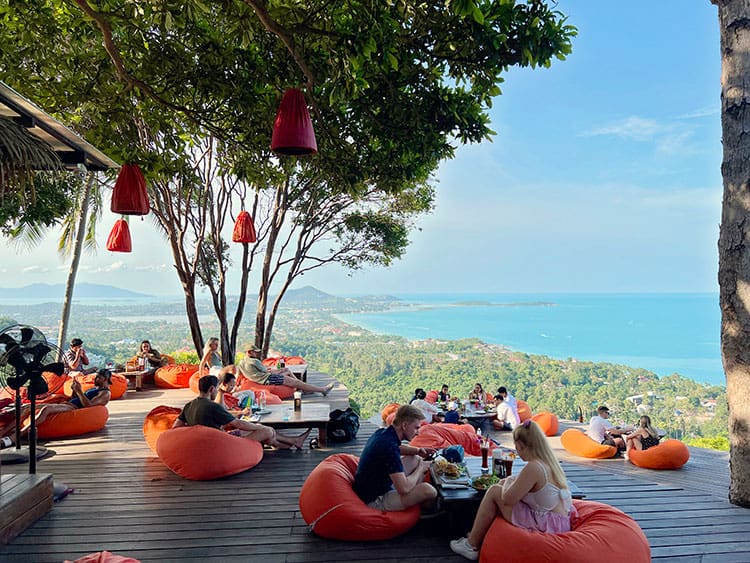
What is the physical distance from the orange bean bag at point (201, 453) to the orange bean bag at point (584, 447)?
5.76 metres

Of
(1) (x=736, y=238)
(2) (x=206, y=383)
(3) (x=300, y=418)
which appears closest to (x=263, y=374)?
(3) (x=300, y=418)

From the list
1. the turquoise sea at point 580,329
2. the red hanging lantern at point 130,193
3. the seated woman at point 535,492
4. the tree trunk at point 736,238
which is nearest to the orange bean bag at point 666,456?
the tree trunk at point 736,238

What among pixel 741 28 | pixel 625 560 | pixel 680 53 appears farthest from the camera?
pixel 680 53

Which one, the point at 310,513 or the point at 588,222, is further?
the point at 588,222

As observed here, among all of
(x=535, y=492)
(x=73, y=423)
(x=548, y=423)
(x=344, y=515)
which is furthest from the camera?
(x=548, y=423)

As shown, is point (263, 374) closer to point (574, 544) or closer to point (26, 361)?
point (26, 361)

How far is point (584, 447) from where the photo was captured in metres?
8.46

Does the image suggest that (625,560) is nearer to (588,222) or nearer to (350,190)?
(350,190)

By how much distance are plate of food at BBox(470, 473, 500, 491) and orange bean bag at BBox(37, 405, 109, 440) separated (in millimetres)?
5798

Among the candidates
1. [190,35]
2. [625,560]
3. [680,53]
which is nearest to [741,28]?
[625,560]

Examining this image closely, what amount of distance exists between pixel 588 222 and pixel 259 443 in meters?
98.0

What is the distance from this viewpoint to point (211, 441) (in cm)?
536

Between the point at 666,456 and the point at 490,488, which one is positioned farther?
the point at 666,456

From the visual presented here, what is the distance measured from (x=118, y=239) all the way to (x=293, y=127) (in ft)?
22.3
